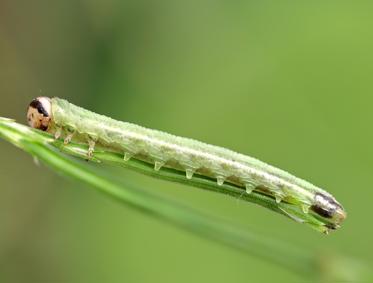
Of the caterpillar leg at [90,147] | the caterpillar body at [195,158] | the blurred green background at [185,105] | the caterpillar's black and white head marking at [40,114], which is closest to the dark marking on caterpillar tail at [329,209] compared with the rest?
the caterpillar body at [195,158]

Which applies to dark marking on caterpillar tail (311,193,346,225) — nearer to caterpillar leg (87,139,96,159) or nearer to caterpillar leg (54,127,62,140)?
caterpillar leg (87,139,96,159)

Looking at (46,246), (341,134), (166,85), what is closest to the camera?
(341,134)

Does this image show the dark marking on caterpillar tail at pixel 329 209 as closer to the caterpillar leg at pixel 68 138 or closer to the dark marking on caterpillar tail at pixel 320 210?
the dark marking on caterpillar tail at pixel 320 210

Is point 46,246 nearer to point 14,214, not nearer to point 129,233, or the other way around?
point 14,214

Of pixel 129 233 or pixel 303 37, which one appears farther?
pixel 303 37

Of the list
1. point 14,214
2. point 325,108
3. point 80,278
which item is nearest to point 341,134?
point 325,108

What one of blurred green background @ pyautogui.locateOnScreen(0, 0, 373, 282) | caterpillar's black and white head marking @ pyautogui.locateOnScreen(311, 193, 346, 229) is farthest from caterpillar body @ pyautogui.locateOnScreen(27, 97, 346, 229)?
blurred green background @ pyautogui.locateOnScreen(0, 0, 373, 282)
